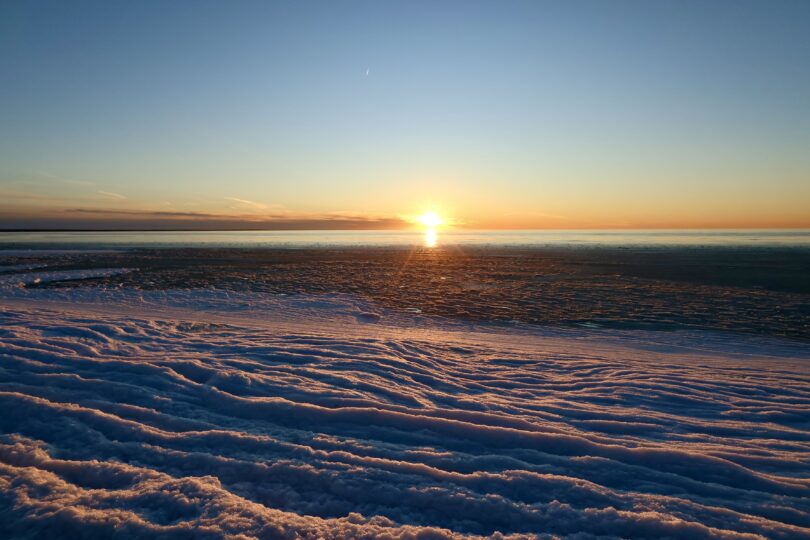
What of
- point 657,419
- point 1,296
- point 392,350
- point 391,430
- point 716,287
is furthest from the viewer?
point 716,287

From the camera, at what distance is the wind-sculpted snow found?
3924 mm

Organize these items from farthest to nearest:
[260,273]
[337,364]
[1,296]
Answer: [260,273]
[1,296]
[337,364]

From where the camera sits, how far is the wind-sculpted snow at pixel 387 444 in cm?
392

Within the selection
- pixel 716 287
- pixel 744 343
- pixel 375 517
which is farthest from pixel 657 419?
pixel 716 287

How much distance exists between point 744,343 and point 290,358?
37.9 feet

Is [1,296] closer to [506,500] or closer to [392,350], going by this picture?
[392,350]

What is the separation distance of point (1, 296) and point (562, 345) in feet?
68.9

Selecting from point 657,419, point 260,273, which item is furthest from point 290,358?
point 260,273

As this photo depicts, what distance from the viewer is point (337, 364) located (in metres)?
8.49

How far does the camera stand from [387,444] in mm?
5289

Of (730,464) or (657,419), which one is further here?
(657,419)

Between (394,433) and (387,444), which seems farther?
(394,433)

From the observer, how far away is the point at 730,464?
485 centimetres

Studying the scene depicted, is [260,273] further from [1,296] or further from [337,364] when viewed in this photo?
[337,364]
